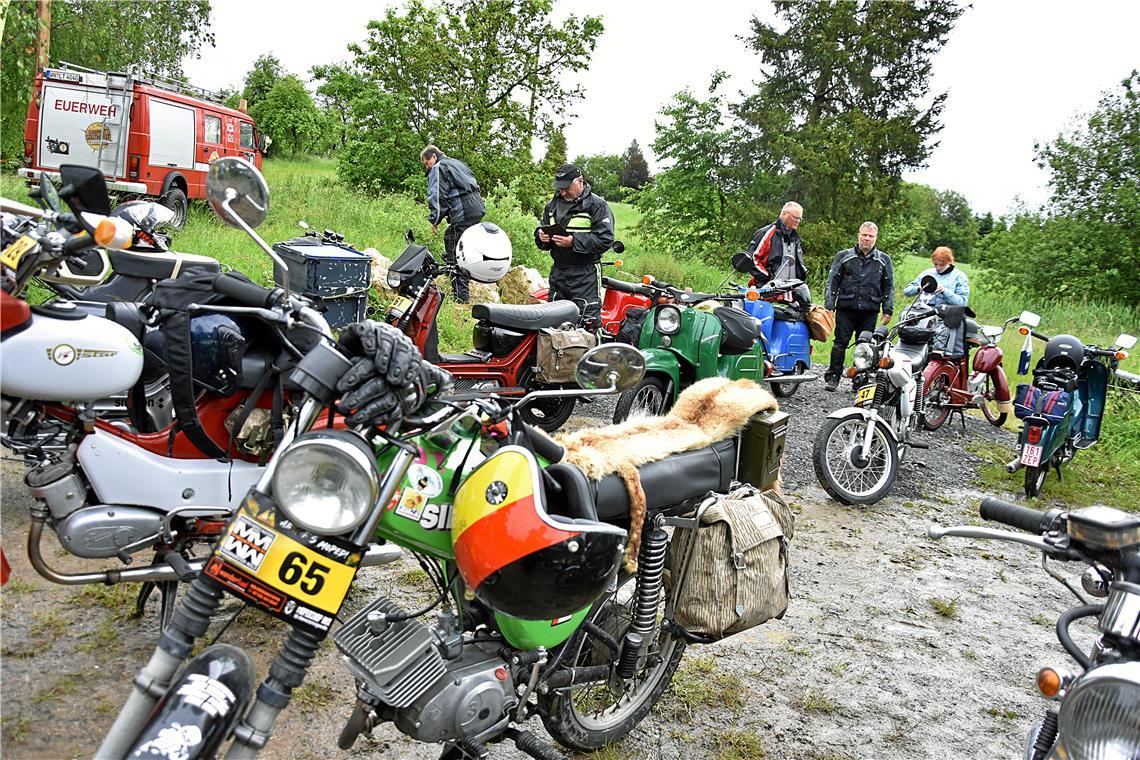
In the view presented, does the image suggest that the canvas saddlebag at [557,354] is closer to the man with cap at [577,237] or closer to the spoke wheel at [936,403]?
the man with cap at [577,237]

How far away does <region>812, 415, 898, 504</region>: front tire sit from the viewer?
591cm

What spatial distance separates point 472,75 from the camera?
1516cm

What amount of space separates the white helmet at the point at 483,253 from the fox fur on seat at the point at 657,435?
3307 mm

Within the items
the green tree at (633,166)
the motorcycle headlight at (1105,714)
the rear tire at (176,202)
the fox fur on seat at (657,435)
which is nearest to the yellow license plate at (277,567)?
the fox fur on seat at (657,435)

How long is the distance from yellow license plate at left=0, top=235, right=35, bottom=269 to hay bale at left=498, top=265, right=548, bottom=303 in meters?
7.63

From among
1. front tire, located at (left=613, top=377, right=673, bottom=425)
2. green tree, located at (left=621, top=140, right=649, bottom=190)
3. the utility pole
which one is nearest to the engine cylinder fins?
front tire, located at (left=613, top=377, right=673, bottom=425)

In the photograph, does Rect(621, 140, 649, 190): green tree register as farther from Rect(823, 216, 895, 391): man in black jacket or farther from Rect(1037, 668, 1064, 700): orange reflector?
Rect(1037, 668, 1064, 700): orange reflector

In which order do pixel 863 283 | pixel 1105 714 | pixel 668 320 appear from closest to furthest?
pixel 1105 714 → pixel 668 320 → pixel 863 283

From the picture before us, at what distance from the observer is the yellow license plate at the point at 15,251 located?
8.08 feet

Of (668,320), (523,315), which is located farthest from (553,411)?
(668,320)

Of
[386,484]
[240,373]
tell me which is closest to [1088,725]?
[386,484]

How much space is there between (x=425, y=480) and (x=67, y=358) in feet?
4.50

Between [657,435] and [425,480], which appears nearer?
[425,480]

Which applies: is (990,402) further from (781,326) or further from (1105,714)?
(1105,714)
